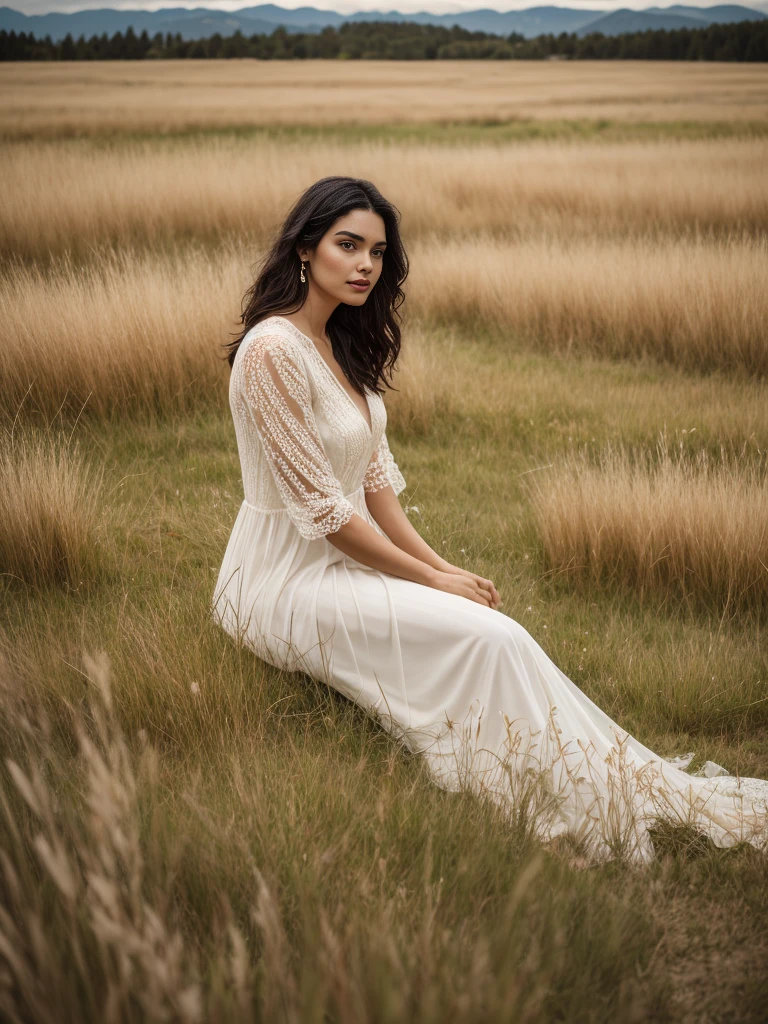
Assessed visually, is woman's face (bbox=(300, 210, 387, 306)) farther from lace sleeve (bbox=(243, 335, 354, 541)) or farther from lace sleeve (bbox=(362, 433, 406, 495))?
lace sleeve (bbox=(362, 433, 406, 495))

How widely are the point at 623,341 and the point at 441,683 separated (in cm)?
596

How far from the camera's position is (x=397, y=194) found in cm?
1256

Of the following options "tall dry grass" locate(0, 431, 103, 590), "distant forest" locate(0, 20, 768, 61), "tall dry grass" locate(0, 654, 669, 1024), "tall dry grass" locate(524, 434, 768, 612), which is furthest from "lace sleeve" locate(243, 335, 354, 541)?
"distant forest" locate(0, 20, 768, 61)

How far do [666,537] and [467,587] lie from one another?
172 cm

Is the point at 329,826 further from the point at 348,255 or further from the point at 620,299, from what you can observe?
the point at 620,299

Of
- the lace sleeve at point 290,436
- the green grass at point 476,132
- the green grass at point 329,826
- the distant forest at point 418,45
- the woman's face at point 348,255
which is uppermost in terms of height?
the distant forest at point 418,45

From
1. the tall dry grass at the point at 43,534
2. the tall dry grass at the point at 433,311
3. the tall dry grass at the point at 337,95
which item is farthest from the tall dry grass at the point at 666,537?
the tall dry grass at the point at 337,95

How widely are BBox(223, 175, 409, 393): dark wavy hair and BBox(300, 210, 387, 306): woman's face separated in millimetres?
30

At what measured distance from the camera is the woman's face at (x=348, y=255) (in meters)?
2.77

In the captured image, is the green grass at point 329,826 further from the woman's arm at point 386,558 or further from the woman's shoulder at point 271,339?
the woman's shoulder at point 271,339

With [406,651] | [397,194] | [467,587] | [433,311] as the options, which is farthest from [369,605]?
A: [397,194]

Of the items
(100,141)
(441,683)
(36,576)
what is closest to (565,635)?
(441,683)

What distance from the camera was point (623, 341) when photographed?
25.1 feet

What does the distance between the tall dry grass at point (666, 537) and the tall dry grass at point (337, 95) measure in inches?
630
